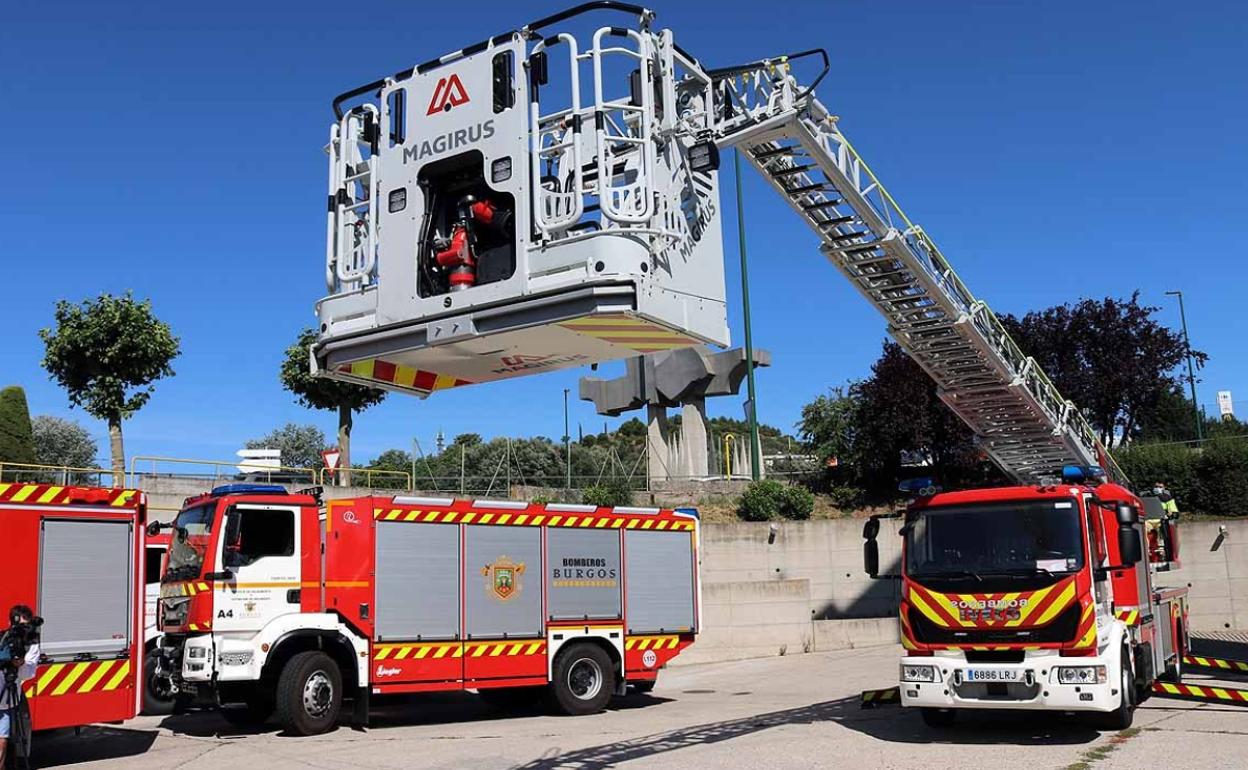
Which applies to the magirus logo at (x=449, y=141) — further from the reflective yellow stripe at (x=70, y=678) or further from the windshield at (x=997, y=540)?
the windshield at (x=997, y=540)

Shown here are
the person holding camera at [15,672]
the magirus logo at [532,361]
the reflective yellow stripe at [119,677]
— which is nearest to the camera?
the magirus logo at [532,361]

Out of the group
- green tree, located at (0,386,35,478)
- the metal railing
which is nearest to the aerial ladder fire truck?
the metal railing

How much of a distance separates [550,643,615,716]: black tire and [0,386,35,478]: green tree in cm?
2333

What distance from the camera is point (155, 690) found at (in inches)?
520

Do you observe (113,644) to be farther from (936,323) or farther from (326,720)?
(936,323)

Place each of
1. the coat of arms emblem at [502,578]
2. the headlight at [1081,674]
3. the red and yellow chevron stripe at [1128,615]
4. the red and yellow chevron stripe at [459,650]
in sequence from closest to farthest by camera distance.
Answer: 1. the headlight at [1081,674]
2. the red and yellow chevron stripe at [1128,615]
3. the red and yellow chevron stripe at [459,650]
4. the coat of arms emblem at [502,578]

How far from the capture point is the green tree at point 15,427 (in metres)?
31.6

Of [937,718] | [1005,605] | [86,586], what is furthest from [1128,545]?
[86,586]

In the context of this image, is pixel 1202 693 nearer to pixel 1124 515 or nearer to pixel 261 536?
pixel 1124 515

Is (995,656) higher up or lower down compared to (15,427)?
lower down

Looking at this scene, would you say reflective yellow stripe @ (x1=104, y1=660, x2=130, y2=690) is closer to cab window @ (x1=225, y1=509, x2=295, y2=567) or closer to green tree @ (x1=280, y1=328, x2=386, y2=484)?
cab window @ (x1=225, y1=509, x2=295, y2=567)

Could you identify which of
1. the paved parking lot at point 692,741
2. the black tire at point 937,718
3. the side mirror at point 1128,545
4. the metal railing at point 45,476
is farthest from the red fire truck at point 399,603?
the metal railing at point 45,476

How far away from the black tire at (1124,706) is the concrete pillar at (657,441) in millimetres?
21803

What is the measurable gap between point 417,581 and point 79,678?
4.11 metres
